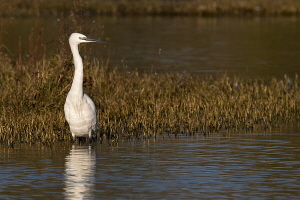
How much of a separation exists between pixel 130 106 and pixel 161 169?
470cm

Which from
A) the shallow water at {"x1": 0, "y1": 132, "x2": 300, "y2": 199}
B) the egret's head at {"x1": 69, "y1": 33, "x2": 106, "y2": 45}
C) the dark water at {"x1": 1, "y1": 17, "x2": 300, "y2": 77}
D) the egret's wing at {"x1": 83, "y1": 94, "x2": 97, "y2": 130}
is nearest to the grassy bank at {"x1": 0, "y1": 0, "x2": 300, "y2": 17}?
the dark water at {"x1": 1, "y1": 17, "x2": 300, "y2": 77}

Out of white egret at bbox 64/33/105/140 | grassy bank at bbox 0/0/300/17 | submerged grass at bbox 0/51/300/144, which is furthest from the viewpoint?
grassy bank at bbox 0/0/300/17

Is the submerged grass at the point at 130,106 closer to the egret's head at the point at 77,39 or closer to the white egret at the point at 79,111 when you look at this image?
the white egret at the point at 79,111

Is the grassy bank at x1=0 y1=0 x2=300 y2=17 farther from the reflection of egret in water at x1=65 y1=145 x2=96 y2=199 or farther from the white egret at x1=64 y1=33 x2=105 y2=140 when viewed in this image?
the reflection of egret in water at x1=65 y1=145 x2=96 y2=199

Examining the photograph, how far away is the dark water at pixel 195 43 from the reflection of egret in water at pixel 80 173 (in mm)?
4093

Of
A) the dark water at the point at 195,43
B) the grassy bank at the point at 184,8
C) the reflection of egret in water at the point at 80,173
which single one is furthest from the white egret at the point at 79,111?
the grassy bank at the point at 184,8

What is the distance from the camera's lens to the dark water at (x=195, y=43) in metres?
25.9

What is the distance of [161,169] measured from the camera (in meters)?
10.3

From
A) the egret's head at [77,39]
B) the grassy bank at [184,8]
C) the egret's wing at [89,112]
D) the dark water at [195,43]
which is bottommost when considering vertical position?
the egret's wing at [89,112]

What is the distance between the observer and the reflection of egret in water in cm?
895

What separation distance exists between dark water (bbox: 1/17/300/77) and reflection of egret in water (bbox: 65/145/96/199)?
4093 millimetres

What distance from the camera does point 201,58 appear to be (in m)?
29.5

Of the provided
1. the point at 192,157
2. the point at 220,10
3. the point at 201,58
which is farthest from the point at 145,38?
the point at 192,157

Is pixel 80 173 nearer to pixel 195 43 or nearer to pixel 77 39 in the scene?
pixel 77 39
